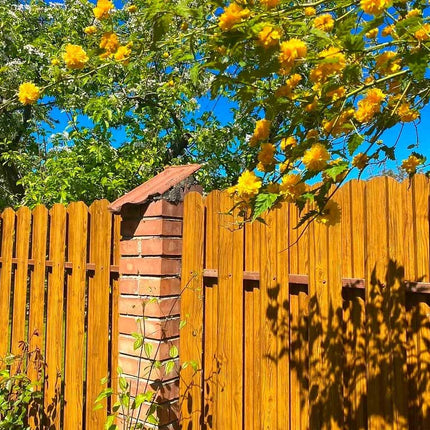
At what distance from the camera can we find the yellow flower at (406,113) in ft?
4.32

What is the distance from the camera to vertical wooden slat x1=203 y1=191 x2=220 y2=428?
2322 millimetres

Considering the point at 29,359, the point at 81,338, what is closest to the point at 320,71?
the point at 81,338

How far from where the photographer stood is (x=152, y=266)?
243 cm

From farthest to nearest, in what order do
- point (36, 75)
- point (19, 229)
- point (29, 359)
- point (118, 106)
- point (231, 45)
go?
point (36, 75) → point (118, 106) → point (19, 229) → point (29, 359) → point (231, 45)

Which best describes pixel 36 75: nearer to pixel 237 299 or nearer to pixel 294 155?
pixel 237 299

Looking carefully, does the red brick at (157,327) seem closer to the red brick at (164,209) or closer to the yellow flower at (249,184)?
the red brick at (164,209)

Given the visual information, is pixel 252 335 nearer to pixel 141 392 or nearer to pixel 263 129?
pixel 141 392

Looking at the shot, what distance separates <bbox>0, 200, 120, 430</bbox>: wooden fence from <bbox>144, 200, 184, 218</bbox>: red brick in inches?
15.2

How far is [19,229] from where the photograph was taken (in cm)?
349

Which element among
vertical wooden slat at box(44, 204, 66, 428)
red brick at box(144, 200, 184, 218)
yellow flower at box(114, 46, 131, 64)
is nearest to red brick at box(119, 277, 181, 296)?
red brick at box(144, 200, 184, 218)

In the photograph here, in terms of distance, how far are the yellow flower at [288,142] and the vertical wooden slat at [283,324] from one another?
2.47 feet

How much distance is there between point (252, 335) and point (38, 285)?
182 cm

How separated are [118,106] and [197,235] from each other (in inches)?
138

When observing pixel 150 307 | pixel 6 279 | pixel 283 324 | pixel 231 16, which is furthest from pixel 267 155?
pixel 6 279
